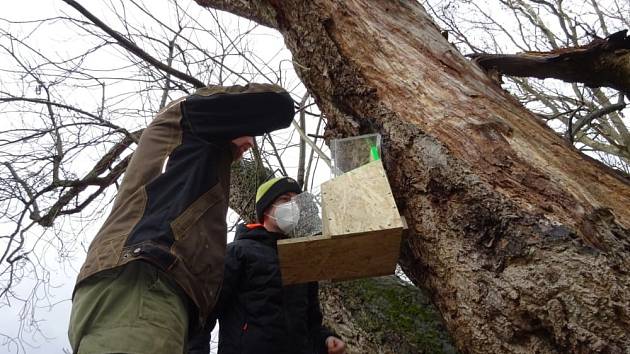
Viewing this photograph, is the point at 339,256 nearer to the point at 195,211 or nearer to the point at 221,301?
the point at 195,211

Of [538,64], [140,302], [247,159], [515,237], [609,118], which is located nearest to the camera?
[140,302]

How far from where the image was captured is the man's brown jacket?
5.01 feet

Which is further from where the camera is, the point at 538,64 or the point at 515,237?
the point at 538,64

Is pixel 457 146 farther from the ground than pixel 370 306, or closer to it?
farther from the ground

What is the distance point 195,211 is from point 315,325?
1.13 m

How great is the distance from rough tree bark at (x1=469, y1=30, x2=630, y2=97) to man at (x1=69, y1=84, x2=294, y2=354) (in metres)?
1.34

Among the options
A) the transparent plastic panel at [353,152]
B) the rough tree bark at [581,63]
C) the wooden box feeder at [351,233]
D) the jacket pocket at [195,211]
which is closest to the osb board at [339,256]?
the wooden box feeder at [351,233]

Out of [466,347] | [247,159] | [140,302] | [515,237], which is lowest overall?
[466,347]

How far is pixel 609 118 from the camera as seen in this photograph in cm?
723

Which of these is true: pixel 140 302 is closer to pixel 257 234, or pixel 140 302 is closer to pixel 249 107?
pixel 249 107

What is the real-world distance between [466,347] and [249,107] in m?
1.21

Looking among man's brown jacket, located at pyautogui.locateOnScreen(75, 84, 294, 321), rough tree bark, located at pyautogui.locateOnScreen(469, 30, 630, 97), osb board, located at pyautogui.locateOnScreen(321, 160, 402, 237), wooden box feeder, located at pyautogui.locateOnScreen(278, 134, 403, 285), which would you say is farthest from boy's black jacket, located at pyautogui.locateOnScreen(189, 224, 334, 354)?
rough tree bark, located at pyautogui.locateOnScreen(469, 30, 630, 97)

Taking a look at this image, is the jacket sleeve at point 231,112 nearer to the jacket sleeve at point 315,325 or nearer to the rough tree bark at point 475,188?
the rough tree bark at point 475,188

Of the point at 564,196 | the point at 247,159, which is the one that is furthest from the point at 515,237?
the point at 247,159
